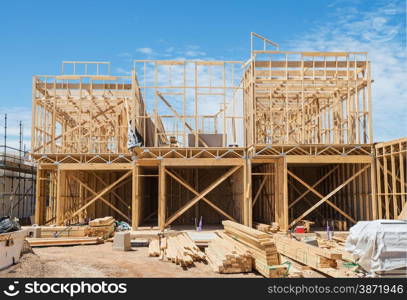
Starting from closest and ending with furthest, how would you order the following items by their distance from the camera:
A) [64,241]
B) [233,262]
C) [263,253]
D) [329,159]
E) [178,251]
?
[263,253] < [233,262] < [178,251] < [64,241] < [329,159]

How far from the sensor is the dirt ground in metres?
12.7

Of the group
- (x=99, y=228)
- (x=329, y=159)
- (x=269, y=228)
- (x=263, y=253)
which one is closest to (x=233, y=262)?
(x=263, y=253)

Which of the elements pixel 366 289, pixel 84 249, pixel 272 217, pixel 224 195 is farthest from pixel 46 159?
pixel 366 289

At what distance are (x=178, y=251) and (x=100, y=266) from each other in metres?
2.77

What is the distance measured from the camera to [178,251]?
15.3 m

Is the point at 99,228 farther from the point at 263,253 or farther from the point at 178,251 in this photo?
the point at 263,253

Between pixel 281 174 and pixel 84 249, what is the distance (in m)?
10.4

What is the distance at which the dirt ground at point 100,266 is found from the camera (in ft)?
41.7

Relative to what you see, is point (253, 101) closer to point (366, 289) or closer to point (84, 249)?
point (84, 249)

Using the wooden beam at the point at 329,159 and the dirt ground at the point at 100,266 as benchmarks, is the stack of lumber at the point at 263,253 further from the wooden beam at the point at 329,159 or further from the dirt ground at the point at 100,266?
the wooden beam at the point at 329,159

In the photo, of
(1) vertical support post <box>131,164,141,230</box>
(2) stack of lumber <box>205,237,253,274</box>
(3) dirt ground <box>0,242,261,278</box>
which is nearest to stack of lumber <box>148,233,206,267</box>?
(3) dirt ground <box>0,242,261,278</box>

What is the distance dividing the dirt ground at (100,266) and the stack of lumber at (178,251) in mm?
248

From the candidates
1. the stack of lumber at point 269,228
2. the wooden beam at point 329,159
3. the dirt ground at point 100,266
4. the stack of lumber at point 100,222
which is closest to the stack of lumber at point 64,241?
the stack of lumber at point 100,222

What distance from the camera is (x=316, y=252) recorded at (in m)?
13.4
